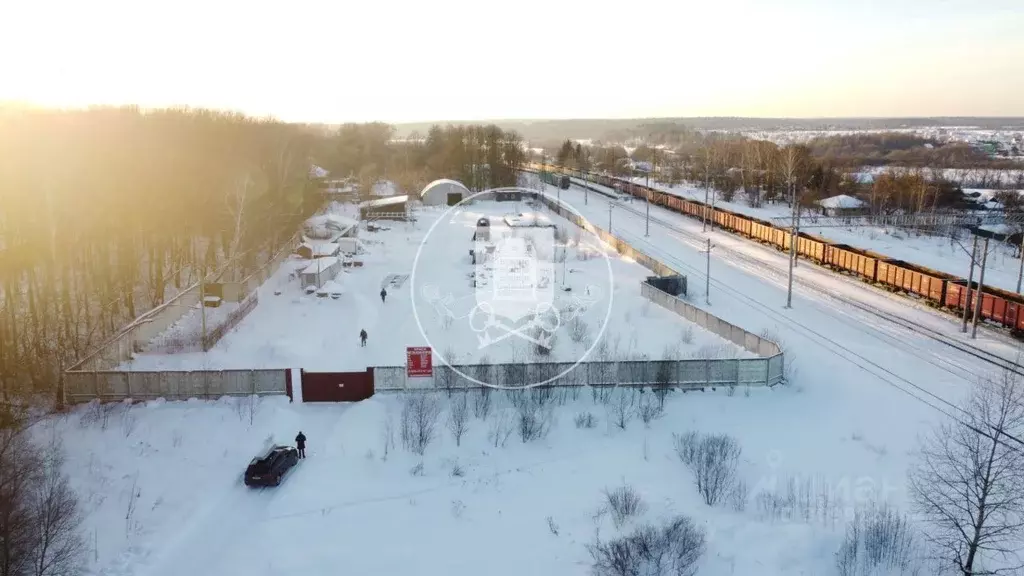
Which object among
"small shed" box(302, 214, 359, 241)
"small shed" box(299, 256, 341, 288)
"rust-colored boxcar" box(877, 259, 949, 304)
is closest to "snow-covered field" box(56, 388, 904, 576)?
"rust-colored boxcar" box(877, 259, 949, 304)

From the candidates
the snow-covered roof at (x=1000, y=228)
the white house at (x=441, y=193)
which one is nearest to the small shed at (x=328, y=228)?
the white house at (x=441, y=193)

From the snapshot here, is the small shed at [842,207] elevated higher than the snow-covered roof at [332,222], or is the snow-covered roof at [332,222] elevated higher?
the small shed at [842,207]

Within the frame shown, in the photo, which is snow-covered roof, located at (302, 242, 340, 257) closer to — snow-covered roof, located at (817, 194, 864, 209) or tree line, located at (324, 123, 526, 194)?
tree line, located at (324, 123, 526, 194)

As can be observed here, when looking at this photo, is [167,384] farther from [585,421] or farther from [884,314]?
[884,314]

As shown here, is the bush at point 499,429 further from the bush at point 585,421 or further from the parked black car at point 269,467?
the parked black car at point 269,467

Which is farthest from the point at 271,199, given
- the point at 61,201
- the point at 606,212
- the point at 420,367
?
the point at 420,367

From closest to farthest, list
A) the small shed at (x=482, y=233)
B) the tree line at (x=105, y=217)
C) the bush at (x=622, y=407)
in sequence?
the bush at (x=622, y=407) < the tree line at (x=105, y=217) < the small shed at (x=482, y=233)
